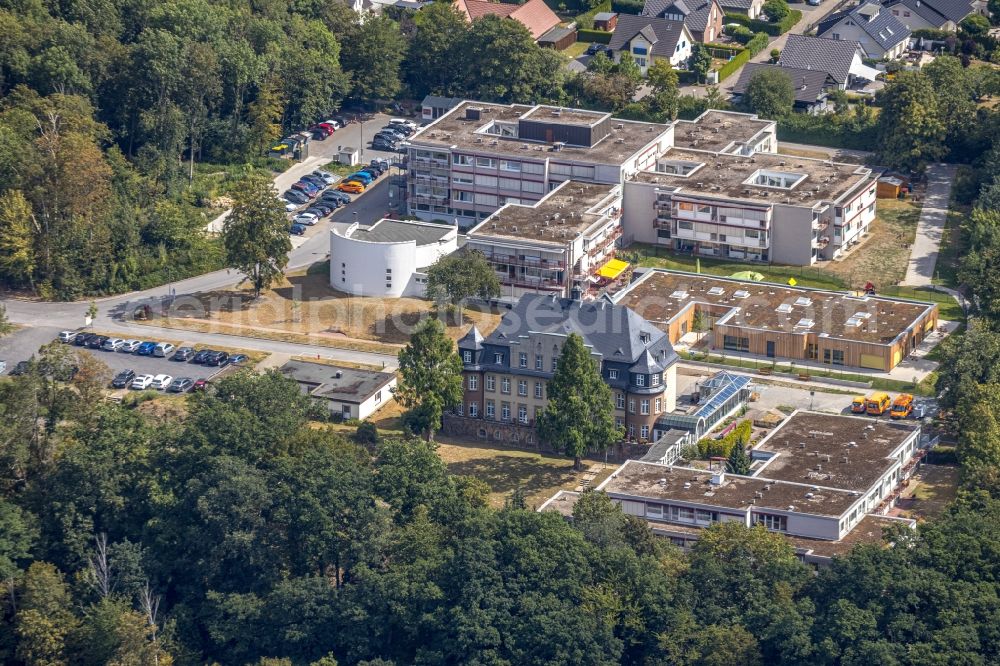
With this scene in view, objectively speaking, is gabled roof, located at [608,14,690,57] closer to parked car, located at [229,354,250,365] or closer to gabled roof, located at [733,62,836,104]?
gabled roof, located at [733,62,836,104]

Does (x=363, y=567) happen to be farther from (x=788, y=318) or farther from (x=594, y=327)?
(x=788, y=318)

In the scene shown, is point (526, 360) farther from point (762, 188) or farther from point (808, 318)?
point (762, 188)

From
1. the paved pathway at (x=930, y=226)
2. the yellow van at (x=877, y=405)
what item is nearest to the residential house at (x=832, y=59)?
the paved pathway at (x=930, y=226)

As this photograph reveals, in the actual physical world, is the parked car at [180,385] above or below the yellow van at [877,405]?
below

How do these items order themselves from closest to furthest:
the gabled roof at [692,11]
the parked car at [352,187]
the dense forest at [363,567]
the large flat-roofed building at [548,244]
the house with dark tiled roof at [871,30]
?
the dense forest at [363,567], the large flat-roofed building at [548,244], the parked car at [352,187], the house with dark tiled roof at [871,30], the gabled roof at [692,11]

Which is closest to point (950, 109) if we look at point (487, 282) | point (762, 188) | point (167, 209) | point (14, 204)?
point (762, 188)

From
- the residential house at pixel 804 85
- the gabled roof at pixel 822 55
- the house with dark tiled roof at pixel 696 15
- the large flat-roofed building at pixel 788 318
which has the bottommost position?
the large flat-roofed building at pixel 788 318

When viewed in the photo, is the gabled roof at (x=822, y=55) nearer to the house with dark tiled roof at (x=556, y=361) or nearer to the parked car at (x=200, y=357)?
the house with dark tiled roof at (x=556, y=361)
